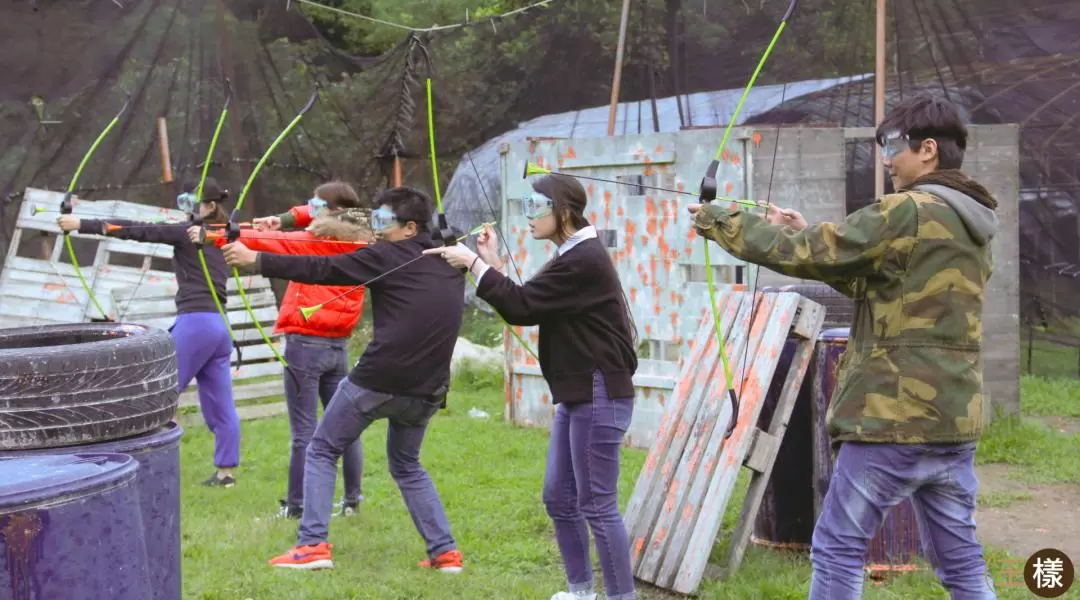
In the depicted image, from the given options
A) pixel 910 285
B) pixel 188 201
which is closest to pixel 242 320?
pixel 188 201

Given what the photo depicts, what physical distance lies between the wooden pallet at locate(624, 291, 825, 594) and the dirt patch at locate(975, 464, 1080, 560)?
4.56 ft

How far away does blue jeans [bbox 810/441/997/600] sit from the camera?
3320 millimetres

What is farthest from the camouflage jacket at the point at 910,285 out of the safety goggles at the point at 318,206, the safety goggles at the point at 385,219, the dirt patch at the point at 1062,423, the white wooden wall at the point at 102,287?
the white wooden wall at the point at 102,287

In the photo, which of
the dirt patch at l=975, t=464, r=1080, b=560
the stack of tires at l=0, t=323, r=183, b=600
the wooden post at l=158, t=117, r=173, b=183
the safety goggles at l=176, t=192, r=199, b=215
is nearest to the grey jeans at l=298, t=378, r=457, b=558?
the stack of tires at l=0, t=323, r=183, b=600

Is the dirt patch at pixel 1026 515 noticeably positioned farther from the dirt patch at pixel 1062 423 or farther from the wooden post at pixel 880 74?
the wooden post at pixel 880 74

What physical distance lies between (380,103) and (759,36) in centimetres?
370

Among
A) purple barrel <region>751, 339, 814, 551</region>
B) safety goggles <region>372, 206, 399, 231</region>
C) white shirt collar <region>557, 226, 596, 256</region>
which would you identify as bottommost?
purple barrel <region>751, 339, 814, 551</region>

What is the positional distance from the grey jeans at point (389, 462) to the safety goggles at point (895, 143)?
2.43 metres

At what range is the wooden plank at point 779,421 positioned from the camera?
4.89 m

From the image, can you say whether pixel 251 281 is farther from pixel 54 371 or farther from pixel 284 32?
pixel 54 371

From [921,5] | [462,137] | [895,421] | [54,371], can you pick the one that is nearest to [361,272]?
[54,371]

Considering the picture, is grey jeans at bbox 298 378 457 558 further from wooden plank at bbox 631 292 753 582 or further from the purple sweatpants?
the purple sweatpants

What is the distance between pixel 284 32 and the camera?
1121 cm

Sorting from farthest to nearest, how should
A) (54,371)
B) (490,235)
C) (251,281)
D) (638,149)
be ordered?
(251,281) → (638,149) → (490,235) → (54,371)
